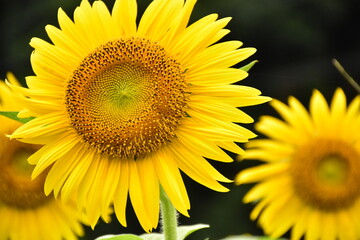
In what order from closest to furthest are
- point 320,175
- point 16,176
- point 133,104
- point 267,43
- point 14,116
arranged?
1. point 14,116
2. point 133,104
3. point 16,176
4. point 320,175
5. point 267,43

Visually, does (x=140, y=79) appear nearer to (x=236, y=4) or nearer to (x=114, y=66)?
(x=114, y=66)

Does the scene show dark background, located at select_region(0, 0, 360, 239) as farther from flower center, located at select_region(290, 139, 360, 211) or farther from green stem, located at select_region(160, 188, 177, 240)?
green stem, located at select_region(160, 188, 177, 240)

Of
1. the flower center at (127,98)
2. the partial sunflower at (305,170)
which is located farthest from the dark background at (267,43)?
the flower center at (127,98)

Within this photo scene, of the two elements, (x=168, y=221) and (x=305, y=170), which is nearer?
(x=168, y=221)

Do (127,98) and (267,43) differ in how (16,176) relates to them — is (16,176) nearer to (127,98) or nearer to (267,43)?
(127,98)

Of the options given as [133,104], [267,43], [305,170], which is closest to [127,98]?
[133,104]

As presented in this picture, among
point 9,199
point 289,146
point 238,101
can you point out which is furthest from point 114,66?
point 289,146

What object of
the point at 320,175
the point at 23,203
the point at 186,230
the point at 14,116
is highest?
the point at 14,116
